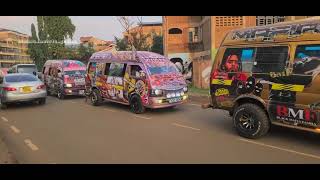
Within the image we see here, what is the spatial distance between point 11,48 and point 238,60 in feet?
432

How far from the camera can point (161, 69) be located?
40.7 ft

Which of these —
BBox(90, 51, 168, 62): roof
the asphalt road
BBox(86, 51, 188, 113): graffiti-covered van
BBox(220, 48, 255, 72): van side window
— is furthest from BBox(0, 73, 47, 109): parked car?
BBox(220, 48, 255, 72): van side window

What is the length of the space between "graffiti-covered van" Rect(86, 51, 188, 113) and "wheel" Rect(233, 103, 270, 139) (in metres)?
3.73

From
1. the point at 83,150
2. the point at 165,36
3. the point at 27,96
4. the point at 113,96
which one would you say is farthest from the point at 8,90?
the point at 165,36

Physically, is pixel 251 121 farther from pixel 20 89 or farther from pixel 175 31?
pixel 175 31

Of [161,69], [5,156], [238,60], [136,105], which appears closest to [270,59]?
[238,60]

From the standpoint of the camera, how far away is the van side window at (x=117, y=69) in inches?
509

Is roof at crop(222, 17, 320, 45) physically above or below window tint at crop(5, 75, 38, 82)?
above

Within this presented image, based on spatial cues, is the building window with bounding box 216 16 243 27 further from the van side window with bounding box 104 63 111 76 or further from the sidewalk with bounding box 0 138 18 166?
the sidewalk with bounding box 0 138 18 166

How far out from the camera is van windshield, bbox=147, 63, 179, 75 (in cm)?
1210

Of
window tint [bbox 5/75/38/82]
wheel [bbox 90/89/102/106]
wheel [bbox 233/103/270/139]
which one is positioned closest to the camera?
wheel [bbox 233/103/270/139]

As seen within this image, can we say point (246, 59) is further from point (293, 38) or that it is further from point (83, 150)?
point (83, 150)

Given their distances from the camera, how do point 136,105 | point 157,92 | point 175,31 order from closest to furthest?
point 157,92 < point 136,105 < point 175,31

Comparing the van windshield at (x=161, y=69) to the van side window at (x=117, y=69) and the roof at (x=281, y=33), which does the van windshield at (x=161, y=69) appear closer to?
the van side window at (x=117, y=69)
